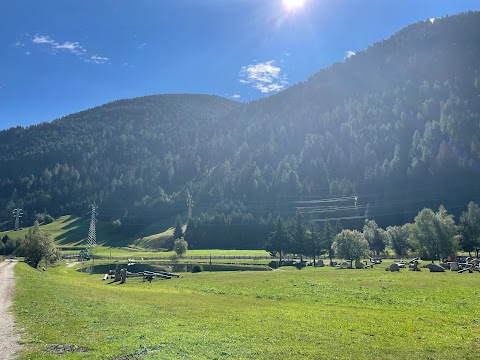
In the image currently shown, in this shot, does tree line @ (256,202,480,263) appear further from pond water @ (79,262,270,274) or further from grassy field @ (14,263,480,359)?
grassy field @ (14,263,480,359)

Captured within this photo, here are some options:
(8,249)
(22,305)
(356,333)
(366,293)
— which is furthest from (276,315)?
(8,249)

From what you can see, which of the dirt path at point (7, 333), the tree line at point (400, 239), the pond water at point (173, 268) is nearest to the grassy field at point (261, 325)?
the dirt path at point (7, 333)

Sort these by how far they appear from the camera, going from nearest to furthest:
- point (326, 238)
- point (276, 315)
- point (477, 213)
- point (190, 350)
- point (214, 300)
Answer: point (190, 350) < point (276, 315) < point (214, 300) < point (477, 213) < point (326, 238)

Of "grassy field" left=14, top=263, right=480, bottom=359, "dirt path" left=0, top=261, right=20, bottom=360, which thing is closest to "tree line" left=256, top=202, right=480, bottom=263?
"grassy field" left=14, top=263, right=480, bottom=359

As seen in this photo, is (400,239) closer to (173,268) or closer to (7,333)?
(173,268)

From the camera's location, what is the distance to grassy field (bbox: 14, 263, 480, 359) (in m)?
19.0

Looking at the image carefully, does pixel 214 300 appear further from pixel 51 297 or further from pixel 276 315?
pixel 51 297

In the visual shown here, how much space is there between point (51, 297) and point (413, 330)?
107 ft

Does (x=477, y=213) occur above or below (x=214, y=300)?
above

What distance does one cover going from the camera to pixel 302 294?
42562 millimetres

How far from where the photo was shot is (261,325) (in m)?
25.2

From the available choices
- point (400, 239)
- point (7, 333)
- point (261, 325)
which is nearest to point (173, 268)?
point (400, 239)

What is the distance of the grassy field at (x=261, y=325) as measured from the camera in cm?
1902

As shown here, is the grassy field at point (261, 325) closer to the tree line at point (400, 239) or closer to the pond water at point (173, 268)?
the tree line at point (400, 239)
